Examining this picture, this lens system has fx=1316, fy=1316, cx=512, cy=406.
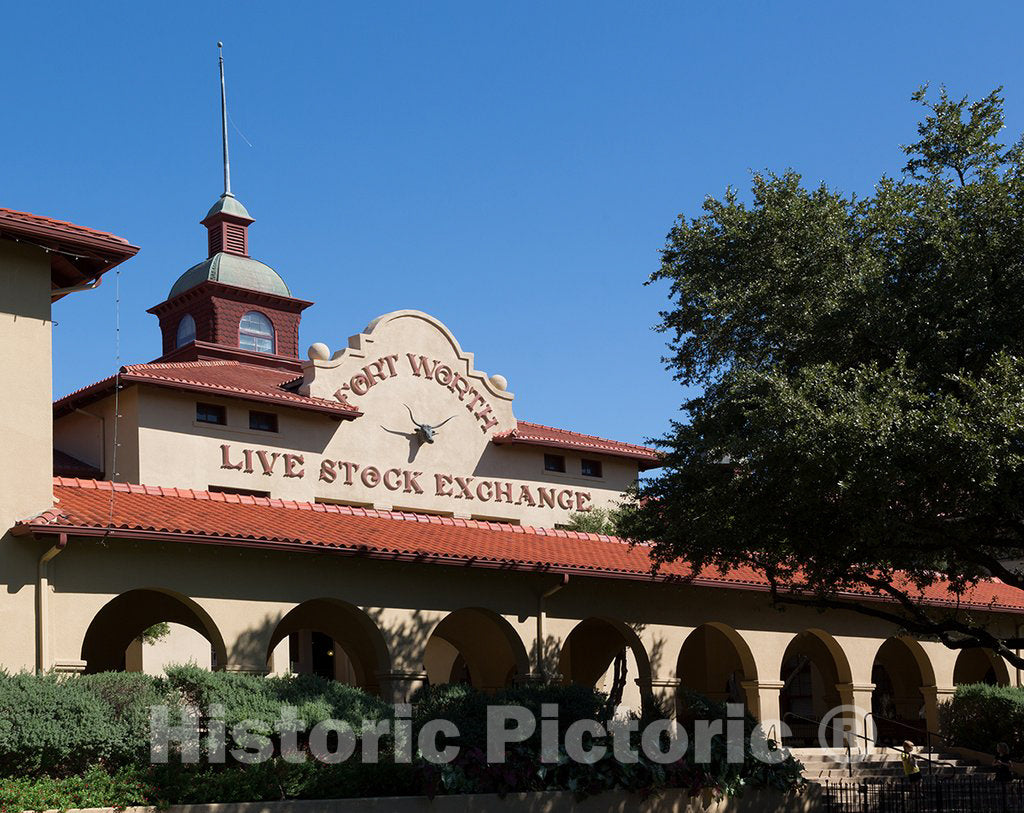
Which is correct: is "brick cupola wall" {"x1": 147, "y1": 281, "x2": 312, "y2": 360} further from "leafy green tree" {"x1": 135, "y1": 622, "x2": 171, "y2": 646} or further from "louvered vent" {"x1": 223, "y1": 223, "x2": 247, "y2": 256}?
"leafy green tree" {"x1": 135, "y1": 622, "x2": 171, "y2": 646}

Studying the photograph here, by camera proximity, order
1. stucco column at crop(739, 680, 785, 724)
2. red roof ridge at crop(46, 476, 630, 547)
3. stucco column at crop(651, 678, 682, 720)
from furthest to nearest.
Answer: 1. stucco column at crop(739, 680, 785, 724)
2. stucco column at crop(651, 678, 682, 720)
3. red roof ridge at crop(46, 476, 630, 547)

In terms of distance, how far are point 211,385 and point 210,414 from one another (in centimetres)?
81

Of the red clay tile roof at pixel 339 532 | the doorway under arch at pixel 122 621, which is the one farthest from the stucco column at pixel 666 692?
the doorway under arch at pixel 122 621

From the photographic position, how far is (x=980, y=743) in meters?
28.2

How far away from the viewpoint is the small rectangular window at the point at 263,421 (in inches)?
1259

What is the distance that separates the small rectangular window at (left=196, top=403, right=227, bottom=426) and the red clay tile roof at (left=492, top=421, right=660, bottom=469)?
25.5 feet

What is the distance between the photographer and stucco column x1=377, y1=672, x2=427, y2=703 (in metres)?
21.0

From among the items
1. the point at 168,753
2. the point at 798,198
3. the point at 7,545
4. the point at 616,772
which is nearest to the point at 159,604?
the point at 7,545

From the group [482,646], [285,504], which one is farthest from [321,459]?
[285,504]

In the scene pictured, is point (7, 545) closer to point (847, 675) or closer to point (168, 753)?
point (168, 753)

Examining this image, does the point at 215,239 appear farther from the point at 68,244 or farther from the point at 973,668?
the point at 973,668

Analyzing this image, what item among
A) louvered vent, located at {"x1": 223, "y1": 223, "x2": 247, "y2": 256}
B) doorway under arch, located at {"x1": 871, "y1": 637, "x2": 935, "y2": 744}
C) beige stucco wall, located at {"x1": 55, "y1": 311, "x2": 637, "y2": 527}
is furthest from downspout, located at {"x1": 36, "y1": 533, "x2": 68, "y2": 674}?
louvered vent, located at {"x1": 223, "y1": 223, "x2": 247, "y2": 256}

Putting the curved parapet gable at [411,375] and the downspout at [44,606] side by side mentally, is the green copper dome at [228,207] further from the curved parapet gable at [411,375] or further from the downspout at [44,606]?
the downspout at [44,606]

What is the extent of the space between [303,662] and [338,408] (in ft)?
21.7
